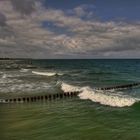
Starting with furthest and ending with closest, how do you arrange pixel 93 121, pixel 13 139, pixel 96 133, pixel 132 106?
pixel 132 106, pixel 93 121, pixel 96 133, pixel 13 139

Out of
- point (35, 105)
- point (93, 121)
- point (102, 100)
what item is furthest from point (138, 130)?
point (35, 105)

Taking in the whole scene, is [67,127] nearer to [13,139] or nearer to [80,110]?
[13,139]

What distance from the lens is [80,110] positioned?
75.9 feet

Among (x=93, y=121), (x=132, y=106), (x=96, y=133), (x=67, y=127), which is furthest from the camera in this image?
(x=132, y=106)

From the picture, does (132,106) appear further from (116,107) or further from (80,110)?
(80,110)

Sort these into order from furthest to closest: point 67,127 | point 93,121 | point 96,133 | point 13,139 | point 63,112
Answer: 1. point 63,112
2. point 93,121
3. point 67,127
4. point 96,133
5. point 13,139

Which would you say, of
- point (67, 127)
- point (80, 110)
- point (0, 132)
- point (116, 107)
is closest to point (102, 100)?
point (116, 107)

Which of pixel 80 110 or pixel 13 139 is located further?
pixel 80 110

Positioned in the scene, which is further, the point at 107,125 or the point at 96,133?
the point at 107,125

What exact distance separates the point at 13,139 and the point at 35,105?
39.2ft

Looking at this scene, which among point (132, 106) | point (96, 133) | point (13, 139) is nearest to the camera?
point (13, 139)

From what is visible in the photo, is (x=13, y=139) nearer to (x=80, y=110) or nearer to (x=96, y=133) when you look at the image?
(x=96, y=133)

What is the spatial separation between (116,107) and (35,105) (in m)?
8.01

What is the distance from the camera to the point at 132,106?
2442 cm
